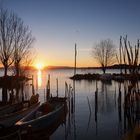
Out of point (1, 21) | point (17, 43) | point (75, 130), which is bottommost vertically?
point (75, 130)

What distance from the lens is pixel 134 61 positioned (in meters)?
15.5

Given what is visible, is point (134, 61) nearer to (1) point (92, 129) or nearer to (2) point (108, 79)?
(1) point (92, 129)

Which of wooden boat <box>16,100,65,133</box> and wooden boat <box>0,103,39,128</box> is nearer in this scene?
wooden boat <box>16,100,65,133</box>

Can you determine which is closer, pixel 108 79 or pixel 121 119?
pixel 121 119

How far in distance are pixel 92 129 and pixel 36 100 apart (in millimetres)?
6961

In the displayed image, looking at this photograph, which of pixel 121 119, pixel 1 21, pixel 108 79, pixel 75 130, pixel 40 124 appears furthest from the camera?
pixel 108 79

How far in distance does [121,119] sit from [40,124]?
801 centimetres

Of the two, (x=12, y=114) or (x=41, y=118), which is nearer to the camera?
(x=12, y=114)

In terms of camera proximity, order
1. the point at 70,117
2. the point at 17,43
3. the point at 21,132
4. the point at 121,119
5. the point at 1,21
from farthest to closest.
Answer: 1. the point at 17,43
2. the point at 1,21
3. the point at 70,117
4. the point at 121,119
5. the point at 21,132

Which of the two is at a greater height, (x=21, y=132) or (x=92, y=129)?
(x=21, y=132)

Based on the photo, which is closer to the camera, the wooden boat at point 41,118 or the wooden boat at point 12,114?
the wooden boat at point 41,118

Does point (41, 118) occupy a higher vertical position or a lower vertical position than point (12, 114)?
lower

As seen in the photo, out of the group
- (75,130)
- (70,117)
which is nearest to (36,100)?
(70,117)

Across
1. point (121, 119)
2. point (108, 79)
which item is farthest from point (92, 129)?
point (108, 79)
